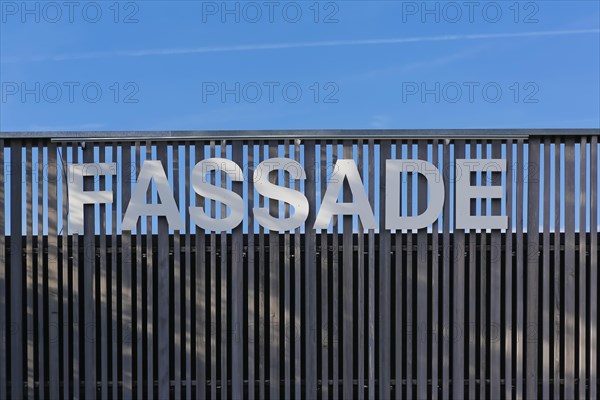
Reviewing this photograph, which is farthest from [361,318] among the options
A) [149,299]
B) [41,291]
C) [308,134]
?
[41,291]

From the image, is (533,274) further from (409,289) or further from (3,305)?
(3,305)

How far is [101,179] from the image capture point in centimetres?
698

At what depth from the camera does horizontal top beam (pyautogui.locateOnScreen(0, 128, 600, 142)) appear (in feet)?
22.3

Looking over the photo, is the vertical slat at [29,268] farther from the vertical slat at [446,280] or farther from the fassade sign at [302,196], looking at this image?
the vertical slat at [446,280]

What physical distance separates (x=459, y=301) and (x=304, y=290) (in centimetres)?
170

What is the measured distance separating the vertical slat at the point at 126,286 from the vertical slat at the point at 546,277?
15.0ft

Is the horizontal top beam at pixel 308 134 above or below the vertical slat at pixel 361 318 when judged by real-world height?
above

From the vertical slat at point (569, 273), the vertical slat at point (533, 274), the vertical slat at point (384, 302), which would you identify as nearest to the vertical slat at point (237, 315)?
the vertical slat at point (384, 302)

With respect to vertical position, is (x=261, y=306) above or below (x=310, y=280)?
below

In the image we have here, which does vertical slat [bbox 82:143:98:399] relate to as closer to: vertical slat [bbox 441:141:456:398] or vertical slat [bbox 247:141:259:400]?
vertical slat [bbox 247:141:259:400]

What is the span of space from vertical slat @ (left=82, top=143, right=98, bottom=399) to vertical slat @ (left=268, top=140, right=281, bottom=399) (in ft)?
6.42

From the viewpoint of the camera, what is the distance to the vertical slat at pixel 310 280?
686 cm

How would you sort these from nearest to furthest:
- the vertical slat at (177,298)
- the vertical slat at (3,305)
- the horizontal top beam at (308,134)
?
the horizontal top beam at (308,134) → the vertical slat at (177,298) → the vertical slat at (3,305)

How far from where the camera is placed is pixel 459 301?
691 cm
